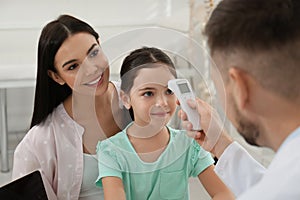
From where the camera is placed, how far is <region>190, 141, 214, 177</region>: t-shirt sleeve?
1186 mm

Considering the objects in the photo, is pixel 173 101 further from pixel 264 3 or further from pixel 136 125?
pixel 264 3

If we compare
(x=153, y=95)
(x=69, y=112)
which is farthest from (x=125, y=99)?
(x=69, y=112)

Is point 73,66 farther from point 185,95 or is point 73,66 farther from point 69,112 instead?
point 185,95

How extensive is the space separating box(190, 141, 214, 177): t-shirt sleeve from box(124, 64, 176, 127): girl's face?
0.31ft

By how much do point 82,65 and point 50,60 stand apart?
0.24 ft

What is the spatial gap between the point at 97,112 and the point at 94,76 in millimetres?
80

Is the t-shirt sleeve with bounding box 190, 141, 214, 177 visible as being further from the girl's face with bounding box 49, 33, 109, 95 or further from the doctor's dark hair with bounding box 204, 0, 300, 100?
the doctor's dark hair with bounding box 204, 0, 300, 100

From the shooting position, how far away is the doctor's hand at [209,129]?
3.62ft

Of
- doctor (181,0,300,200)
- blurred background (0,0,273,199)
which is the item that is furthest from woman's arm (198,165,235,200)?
blurred background (0,0,273,199)

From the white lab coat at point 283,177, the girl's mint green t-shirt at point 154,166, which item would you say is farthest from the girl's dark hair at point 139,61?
the white lab coat at point 283,177

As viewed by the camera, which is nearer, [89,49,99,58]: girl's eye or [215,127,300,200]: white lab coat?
[215,127,300,200]: white lab coat

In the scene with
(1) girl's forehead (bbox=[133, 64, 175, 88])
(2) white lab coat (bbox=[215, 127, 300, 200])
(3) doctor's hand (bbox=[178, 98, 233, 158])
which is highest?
(2) white lab coat (bbox=[215, 127, 300, 200])

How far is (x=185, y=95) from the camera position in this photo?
110 cm

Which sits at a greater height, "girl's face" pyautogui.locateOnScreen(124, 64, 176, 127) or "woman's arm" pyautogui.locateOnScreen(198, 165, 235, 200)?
"girl's face" pyautogui.locateOnScreen(124, 64, 176, 127)
